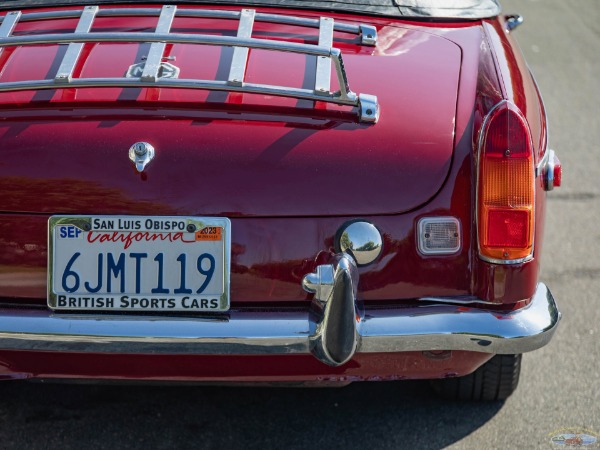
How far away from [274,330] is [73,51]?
1.13 meters

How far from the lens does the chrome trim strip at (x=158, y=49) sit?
2.94 meters

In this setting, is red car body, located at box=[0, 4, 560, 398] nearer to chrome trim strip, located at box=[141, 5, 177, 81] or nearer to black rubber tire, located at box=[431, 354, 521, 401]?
chrome trim strip, located at box=[141, 5, 177, 81]

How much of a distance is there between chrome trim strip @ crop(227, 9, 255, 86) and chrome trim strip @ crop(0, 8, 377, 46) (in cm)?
4

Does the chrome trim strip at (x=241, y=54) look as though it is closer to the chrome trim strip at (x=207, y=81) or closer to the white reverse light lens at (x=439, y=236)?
the chrome trim strip at (x=207, y=81)

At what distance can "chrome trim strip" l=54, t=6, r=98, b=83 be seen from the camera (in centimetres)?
296

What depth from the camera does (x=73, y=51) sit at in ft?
10.3

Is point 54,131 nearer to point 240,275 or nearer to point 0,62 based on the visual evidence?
point 0,62

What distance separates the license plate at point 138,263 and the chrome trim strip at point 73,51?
449 mm

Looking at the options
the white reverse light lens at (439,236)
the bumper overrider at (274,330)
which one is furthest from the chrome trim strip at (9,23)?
the white reverse light lens at (439,236)

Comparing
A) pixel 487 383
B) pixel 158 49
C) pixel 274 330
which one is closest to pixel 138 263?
pixel 274 330

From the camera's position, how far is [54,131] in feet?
9.39

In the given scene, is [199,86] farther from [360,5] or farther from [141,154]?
[360,5]

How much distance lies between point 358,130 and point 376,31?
2.37ft

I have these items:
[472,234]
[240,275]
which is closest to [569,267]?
[472,234]
